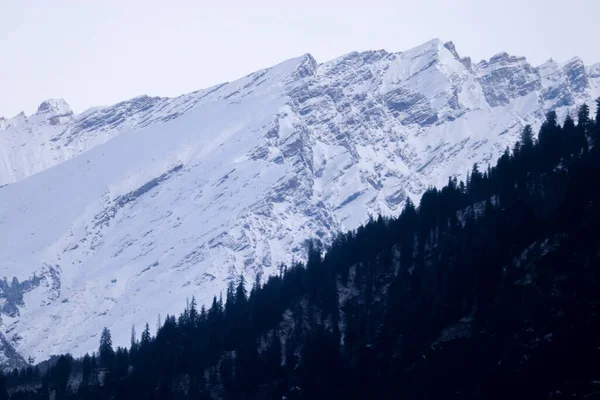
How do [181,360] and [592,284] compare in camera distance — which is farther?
[181,360]

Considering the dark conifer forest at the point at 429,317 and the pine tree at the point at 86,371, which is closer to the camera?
the dark conifer forest at the point at 429,317

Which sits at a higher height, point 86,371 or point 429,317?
point 86,371

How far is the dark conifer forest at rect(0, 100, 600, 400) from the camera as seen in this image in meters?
117

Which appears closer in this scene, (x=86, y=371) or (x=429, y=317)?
(x=429, y=317)

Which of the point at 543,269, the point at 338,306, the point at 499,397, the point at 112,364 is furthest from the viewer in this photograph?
the point at 112,364

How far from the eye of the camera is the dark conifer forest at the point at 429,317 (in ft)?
384

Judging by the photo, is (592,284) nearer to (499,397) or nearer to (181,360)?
(499,397)

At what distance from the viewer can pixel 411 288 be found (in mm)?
147125

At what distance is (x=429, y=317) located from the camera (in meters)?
136

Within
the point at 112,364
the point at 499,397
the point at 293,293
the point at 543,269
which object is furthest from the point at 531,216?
the point at 112,364

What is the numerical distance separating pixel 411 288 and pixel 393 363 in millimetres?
15703

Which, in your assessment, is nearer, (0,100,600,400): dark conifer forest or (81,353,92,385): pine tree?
(0,100,600,400): dark conifer forest

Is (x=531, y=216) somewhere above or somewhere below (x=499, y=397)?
above

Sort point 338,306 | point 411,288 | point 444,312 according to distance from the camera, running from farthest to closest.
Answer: point 338,306 < point 411,288 < point 444,312
